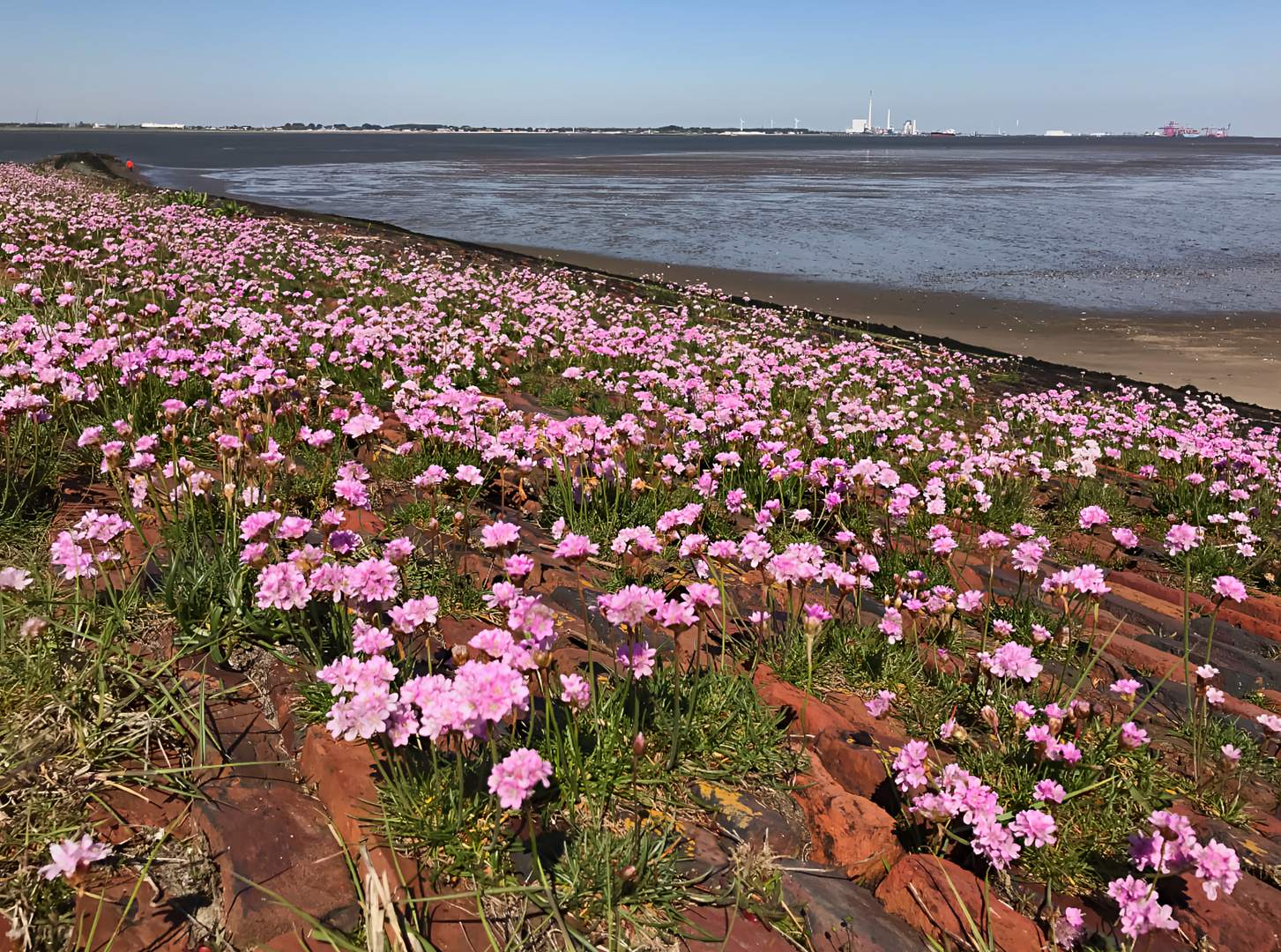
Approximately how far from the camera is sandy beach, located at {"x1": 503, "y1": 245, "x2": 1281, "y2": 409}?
14.9 metres

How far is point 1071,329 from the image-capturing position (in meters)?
17.8

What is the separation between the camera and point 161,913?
1.97 m

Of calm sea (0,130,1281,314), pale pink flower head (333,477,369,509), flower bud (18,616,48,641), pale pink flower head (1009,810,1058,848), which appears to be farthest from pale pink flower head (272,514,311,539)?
calm sea (0,130,1281,314)

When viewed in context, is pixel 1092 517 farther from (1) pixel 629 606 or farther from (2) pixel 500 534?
(2) pixel 500 534

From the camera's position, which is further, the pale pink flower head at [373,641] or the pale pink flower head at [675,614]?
the pale pink flower head at [675,614]

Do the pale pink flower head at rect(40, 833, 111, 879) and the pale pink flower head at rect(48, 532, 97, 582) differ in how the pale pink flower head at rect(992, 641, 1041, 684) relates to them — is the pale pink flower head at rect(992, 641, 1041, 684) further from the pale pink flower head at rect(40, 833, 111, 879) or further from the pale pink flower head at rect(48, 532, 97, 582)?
the pale pink flower head at rect(48, 532, 97, 582)

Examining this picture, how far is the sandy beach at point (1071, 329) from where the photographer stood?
49.0ft

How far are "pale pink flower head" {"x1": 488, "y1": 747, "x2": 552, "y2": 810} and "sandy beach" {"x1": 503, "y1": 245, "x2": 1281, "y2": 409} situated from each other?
16630mm

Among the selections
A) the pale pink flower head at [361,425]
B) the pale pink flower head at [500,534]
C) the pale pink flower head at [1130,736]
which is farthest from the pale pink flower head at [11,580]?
the pale pink flower head at [1130,736]

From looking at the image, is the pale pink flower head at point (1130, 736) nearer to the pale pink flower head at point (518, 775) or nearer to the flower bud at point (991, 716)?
the flower bud at point (991, 716)

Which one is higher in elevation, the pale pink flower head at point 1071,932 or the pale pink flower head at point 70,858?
the pale pink flower head at point 70,858

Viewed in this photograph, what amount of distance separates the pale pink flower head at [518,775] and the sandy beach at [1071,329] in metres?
16.6

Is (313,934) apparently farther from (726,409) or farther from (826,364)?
(826,364)

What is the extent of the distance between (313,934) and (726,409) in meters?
5.00
